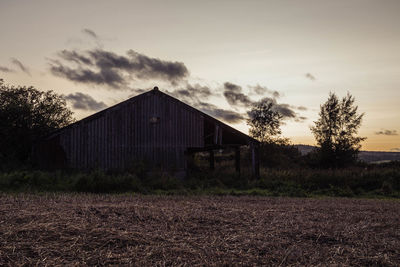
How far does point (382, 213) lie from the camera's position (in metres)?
11.9

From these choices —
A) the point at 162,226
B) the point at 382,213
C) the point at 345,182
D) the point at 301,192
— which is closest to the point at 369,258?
the point at 162,226

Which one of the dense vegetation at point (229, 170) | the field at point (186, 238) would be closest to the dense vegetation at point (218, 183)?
the dense vegetation at point (229, 170)

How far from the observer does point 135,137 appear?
75.7ft

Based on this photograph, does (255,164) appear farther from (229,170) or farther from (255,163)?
(229,170)

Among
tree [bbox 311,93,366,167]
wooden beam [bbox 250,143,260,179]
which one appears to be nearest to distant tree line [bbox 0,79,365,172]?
tree [bbox 311,93,366,167]

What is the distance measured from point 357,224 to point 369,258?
10.3 feet

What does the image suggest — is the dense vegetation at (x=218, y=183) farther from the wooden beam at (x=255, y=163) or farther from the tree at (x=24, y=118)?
the tree at (x=24, y=118)

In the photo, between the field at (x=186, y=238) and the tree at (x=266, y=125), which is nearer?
the field at (x=186, y=238)

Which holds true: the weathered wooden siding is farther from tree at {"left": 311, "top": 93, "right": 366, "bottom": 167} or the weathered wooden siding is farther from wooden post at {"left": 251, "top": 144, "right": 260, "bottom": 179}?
tree at {"left": 311, "top": 93, "right": 366, "bottom": 167}

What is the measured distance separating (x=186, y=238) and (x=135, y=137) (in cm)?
1622

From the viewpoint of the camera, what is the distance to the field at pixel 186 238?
6.22 m

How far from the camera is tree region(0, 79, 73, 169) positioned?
2841cm

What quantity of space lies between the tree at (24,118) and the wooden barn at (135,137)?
5349mm

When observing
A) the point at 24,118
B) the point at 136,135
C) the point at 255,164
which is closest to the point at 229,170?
the point at 255,164
